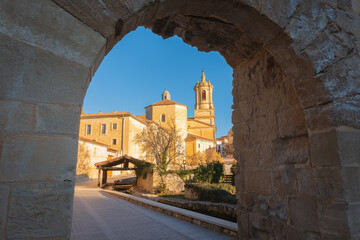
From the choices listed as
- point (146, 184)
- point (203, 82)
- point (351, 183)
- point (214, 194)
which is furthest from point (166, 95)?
point (351, 183)

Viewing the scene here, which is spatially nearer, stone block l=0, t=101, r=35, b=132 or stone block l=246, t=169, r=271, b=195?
stone block l=0, t=101, r=35, b=132


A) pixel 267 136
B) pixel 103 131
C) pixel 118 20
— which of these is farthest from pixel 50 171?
pixel 103 131

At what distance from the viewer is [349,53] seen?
200 cm

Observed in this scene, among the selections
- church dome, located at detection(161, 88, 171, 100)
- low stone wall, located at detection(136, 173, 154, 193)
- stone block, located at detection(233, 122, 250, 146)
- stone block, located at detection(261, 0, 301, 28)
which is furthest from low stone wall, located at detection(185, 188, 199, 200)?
church dome, located at detection(161, 88, 171, 100)

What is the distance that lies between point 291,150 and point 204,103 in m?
48.4

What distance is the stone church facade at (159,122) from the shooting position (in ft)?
102

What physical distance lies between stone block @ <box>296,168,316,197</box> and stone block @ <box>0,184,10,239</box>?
86.5 inches

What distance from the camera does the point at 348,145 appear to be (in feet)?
6.17

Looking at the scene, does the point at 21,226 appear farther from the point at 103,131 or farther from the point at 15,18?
the point at 103,131

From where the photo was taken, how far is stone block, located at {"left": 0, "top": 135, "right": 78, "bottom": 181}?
1067 mm

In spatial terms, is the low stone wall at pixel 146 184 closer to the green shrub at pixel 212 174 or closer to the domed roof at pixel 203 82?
the green shrub at pixel 212 174

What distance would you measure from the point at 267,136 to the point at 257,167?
392 mm

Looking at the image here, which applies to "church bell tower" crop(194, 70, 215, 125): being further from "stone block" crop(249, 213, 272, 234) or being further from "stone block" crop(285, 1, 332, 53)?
"stone block" crop(285, 1, 332, 53)

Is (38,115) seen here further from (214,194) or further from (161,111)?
(161,111)
